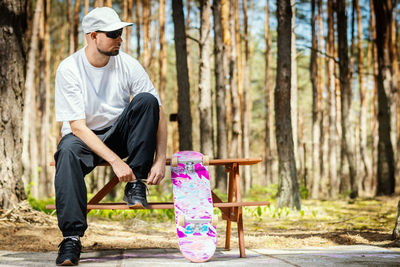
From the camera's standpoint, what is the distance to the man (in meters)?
3.20

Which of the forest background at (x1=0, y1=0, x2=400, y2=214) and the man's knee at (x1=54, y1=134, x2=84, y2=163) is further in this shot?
the forest background at (x1=0, y1=0, x2=400, y2=214)

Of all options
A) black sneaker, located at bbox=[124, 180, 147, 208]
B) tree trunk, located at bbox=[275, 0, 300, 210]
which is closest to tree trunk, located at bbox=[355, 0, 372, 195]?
tree trunk, located at bbox=[275, 0, 300, 210]

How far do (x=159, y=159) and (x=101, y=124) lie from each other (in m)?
0.52

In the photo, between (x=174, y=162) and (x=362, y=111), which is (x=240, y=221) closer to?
(x=174, y=162)

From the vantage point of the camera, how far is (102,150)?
3.33 meters

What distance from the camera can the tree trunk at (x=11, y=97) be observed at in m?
5.50

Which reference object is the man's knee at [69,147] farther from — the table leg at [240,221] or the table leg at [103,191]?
the table leg at [240,221]

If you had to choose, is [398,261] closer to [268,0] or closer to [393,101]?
[393,101]

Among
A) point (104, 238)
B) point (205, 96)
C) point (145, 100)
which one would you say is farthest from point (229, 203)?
point (205, 96)

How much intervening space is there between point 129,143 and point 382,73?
41.4ft

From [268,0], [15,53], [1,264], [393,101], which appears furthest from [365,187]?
[1,264]

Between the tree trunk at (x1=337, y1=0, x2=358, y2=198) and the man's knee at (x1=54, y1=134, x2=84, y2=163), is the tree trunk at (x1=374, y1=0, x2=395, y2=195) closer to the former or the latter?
the tree trunk at (x1=337, y1=0, x2=358, y2=198)

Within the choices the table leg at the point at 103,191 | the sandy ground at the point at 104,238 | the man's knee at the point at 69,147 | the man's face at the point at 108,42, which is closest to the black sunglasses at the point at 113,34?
the man's face at the point at 108,42

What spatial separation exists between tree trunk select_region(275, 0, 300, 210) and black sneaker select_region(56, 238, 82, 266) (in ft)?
21.0
